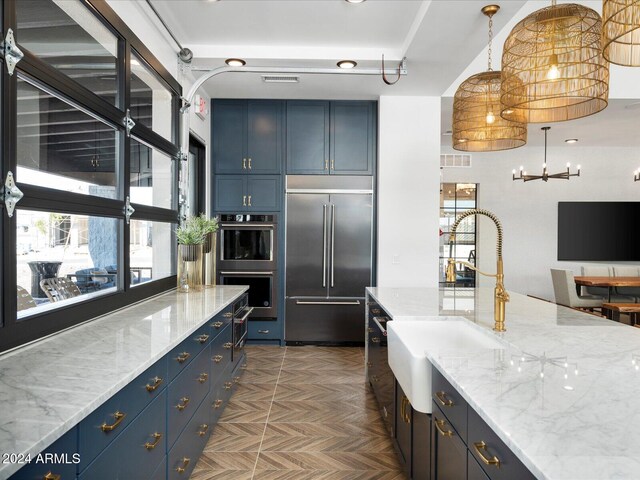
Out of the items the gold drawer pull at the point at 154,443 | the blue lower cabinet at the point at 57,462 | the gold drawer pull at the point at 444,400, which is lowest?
the gold drawer pull at the point at 154,443

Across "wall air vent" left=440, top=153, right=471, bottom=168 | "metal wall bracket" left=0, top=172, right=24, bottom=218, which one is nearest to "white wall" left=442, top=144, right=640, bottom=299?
"wall air vent" left=440, top=153, right=471, bottom=168

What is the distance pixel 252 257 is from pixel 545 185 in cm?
607

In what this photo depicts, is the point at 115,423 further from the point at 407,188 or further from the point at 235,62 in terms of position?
the point at 407,188

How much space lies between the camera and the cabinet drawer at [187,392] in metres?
1.79

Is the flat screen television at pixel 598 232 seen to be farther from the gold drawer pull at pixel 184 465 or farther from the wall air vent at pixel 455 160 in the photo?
the gold drawer pull at pixel 184 465

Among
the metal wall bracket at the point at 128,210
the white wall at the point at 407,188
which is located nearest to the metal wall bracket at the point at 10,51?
the metal wall bracket at the point at 128,210

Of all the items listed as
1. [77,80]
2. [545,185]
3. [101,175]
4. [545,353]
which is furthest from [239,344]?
[545,185]

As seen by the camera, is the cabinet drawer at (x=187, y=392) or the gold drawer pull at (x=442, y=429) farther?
the cabinet drawer at (x=187, y=392)

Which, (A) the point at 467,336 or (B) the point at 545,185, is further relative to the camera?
(B) the point at 545,185

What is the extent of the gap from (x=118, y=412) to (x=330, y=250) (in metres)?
3.60

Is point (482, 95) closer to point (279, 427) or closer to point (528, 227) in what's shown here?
point (279, 427)

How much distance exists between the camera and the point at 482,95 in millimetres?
2527

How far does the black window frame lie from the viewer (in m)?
1.57

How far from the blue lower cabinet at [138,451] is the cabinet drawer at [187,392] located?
84 millimetres
